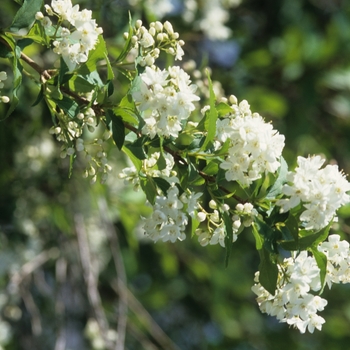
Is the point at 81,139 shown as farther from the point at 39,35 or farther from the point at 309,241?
the point at 309,241

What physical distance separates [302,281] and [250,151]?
1.07 feet

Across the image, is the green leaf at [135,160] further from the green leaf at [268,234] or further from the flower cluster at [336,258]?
the flower cluster at [336,258]

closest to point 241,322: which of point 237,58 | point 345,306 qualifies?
point 345,306

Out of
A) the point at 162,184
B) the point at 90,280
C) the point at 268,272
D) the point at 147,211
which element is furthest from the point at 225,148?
the point at 147,211

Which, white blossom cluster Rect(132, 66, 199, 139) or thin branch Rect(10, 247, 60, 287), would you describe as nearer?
white blossom cluster Rect(132, 66, 199, 139)

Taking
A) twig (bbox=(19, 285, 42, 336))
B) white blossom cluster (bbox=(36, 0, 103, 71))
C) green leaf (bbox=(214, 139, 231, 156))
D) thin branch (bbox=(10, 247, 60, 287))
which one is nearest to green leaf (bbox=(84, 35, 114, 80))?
white blossom cluster (bbox=(36, 0, 103, 71))

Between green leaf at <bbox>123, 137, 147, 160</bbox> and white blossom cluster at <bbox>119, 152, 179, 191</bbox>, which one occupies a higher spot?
green leaf at <bbox>123, 137, 147, 160</bbox>

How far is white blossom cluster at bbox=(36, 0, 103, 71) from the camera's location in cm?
152

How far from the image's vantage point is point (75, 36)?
5.02 feet

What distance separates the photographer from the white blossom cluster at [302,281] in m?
1.58

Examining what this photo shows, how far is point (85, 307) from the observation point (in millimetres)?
4055

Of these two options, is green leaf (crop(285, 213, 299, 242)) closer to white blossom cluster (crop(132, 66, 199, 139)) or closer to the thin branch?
white blossom cluster (crop(132, 66, 199, 139))

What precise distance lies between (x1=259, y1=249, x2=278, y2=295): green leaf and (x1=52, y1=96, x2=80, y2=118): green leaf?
520 millimetres

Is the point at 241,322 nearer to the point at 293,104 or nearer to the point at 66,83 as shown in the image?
the point at 293,104
